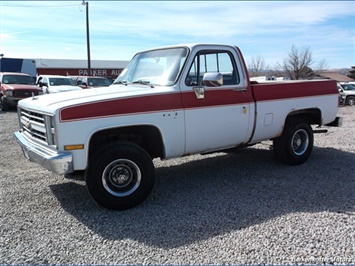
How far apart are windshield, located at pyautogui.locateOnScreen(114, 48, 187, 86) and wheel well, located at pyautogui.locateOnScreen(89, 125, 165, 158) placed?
72cm

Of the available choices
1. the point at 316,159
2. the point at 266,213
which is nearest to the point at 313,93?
the point at 316,159

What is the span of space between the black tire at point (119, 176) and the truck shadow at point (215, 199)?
6.3 inches

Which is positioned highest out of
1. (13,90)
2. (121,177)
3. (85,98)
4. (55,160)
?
(13,90)

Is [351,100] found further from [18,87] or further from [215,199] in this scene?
[215,199]

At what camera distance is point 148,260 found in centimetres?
314

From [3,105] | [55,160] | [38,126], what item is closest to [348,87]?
[3,105]

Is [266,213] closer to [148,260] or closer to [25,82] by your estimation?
[148,260]

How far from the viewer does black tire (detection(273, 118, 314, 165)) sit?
19.6ft

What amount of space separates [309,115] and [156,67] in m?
3.21

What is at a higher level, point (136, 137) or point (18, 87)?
point (18, 87)

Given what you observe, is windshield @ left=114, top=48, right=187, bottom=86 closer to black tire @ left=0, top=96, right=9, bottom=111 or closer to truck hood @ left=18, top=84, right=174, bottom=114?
truck hood @ left=18, top=84, right=174, bottom=114

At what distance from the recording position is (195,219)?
3951 millimetres

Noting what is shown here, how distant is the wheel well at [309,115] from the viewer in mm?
6078

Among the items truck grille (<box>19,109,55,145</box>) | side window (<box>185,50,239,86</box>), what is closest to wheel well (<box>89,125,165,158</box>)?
truck grille (<box>19,109,55,145</box>)
